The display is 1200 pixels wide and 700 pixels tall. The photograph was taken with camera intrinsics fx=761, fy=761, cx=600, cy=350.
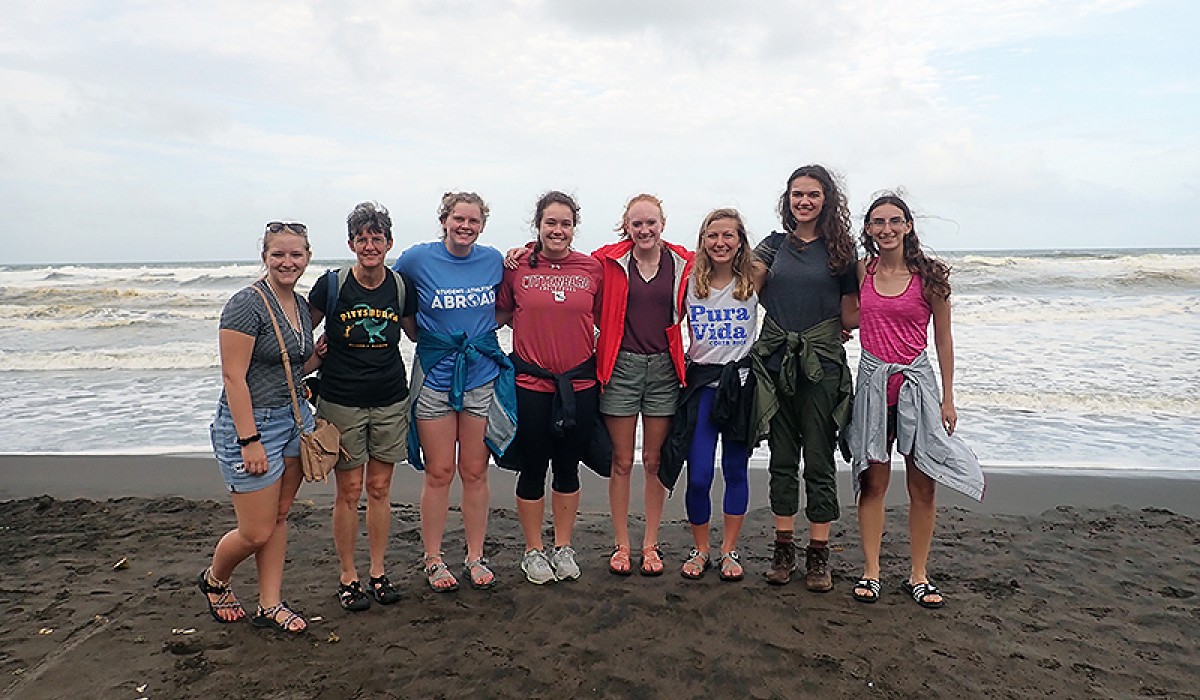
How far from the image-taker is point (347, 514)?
3670mm

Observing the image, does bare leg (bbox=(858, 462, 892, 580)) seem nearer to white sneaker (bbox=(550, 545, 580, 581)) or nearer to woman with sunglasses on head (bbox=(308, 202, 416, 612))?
white sneaker (bbox=(550, 545, 580, 581))

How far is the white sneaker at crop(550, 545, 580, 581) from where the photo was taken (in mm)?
4027

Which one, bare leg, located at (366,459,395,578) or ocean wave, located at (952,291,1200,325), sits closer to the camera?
bare leg, located at (366,459,395,578)

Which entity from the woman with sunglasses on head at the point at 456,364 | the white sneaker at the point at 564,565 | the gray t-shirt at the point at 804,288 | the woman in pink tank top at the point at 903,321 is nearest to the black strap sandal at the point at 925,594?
the woman in pink tank top at the point at 903,321

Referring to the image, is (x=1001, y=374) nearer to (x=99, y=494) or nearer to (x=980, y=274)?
(x=99, y=494)

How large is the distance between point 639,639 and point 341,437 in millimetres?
1638

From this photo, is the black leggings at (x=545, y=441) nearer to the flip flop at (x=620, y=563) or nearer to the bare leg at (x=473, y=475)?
the bare leg at (x=473, y=475)

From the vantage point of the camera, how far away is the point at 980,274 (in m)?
26.9

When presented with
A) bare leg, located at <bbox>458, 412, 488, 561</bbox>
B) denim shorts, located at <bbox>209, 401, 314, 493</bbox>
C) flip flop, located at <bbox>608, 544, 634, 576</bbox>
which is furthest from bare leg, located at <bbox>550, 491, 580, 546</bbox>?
denim shorts, located at <bbox>209, 401, 314, 493</bbox>

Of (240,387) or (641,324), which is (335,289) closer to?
(240,387)

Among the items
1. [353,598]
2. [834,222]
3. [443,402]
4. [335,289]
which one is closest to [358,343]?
[335,289]

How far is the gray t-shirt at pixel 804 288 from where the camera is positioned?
3850mm

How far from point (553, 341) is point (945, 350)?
1939mm

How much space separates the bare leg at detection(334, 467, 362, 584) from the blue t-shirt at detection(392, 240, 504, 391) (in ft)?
1.91
